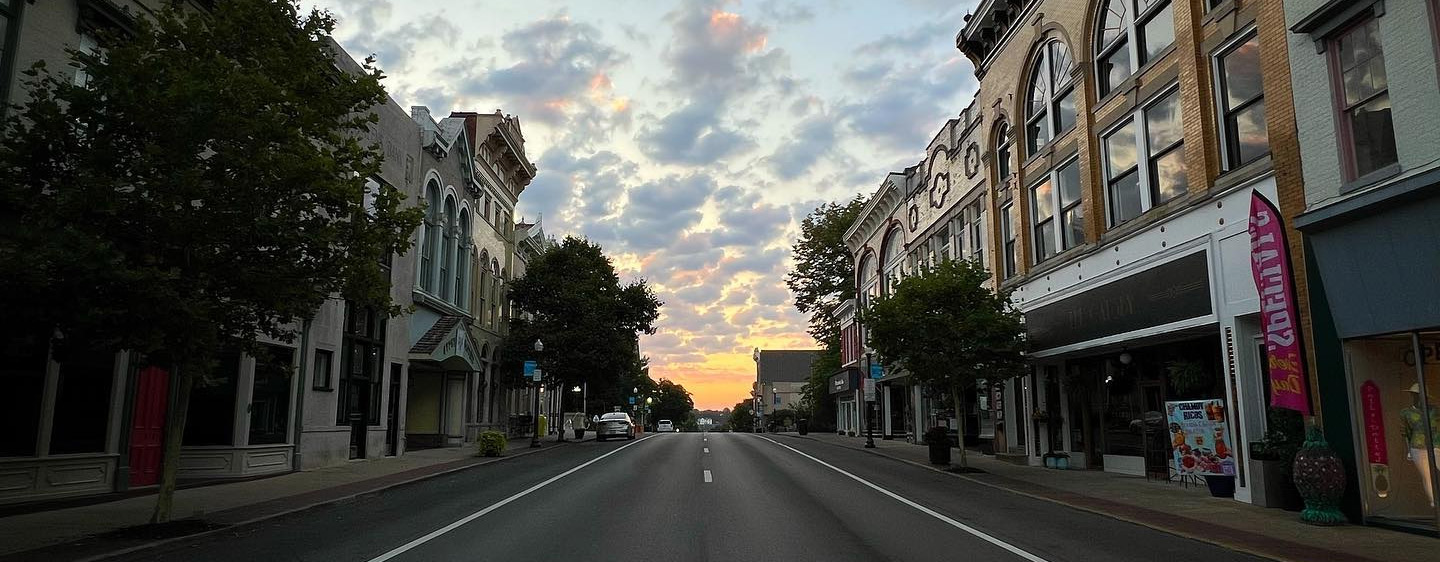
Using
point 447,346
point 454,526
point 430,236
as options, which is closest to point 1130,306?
point 454,526

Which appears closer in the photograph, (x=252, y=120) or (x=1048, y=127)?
(x=252, y=120)

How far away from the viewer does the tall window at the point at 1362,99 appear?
437 inches

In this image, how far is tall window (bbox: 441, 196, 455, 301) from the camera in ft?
109

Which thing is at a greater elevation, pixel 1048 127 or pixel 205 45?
pixel 1048 127

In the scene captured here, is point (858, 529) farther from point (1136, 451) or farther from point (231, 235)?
point (1136, 451)

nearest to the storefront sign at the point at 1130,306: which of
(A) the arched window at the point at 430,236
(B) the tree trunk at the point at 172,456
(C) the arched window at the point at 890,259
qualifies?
(B) the tree trunk at the point at 172,456

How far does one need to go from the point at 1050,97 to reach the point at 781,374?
11160 centimetres

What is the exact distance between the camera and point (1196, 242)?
15.3 m

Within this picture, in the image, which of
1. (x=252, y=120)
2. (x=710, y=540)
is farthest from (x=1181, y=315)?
(x=252, y=120)

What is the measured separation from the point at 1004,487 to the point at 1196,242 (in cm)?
594

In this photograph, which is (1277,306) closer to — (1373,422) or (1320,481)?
(1373,422)

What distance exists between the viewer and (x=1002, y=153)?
25.9 m

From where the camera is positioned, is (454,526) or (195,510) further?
(195,510)

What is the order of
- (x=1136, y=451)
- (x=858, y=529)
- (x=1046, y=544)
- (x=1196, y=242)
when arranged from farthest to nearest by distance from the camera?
(x=1136, y=451) → (x=1196, y=242) → (x=858, y=529) → (x=1046, y=544)
